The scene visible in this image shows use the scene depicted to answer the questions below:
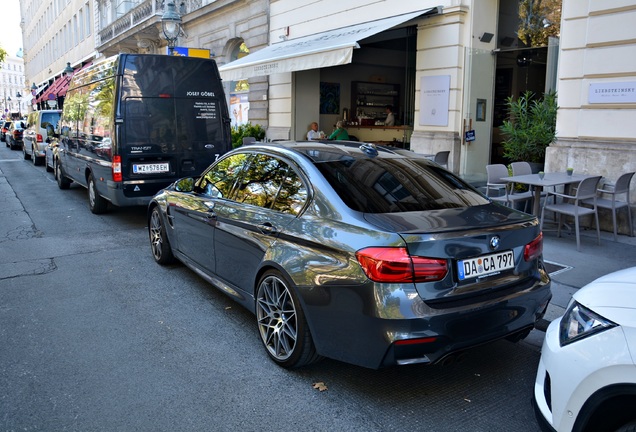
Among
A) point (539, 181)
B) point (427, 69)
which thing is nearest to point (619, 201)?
point (539, 181)

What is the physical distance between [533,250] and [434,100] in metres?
8.70

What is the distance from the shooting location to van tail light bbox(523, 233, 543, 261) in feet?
11.9

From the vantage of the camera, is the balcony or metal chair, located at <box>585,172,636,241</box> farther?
the balcony

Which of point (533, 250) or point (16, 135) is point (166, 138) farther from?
point (16, 135)

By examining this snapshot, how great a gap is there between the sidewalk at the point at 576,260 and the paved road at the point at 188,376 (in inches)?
39.6

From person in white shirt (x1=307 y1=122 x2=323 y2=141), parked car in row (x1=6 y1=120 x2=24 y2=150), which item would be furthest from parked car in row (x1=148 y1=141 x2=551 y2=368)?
parked car in row (x1=6 y1=120 x2=24 y2=150)

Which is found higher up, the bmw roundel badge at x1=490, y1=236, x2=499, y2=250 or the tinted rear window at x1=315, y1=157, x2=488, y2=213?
the tinted rear window at x1=315, y1=157, x2=488, y2=213

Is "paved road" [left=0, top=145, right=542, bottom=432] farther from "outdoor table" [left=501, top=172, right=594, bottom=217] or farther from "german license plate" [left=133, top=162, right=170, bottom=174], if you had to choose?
"outdoor table" [left=501, top=172, right=594, bottom=217]

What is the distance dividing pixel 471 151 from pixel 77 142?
26.5 ft

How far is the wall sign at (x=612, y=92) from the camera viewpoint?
802cm

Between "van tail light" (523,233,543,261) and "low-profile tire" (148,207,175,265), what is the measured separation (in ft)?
13.5

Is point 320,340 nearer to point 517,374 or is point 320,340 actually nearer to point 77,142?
point 517,374

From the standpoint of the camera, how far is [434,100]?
11875 mm

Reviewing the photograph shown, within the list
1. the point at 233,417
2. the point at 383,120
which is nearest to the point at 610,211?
the point at 233,417
